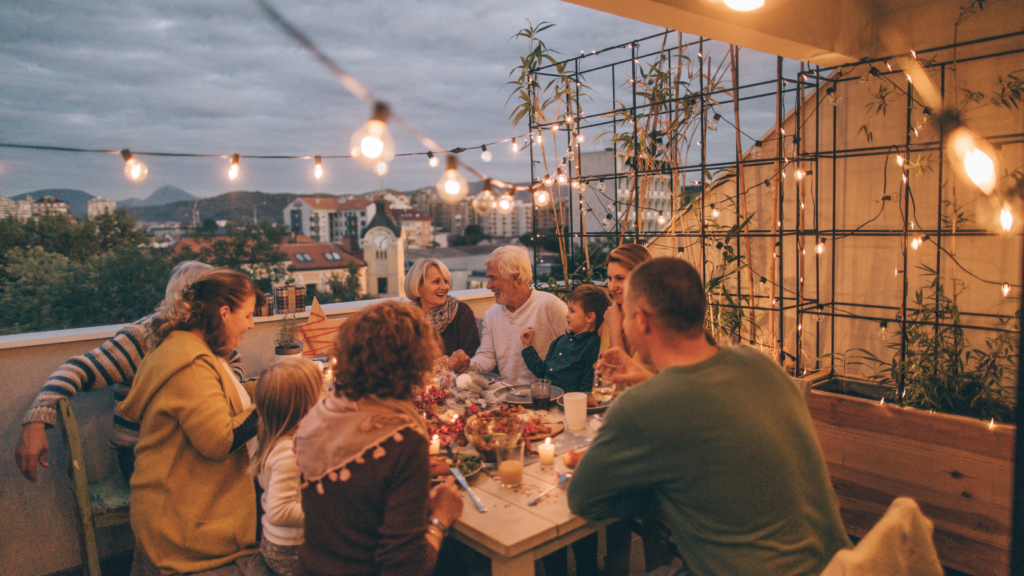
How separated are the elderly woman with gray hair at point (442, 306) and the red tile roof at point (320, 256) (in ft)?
95.8

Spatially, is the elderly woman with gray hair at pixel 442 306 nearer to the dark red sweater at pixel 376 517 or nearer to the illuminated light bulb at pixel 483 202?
the illuminated light bulb at pixel 483 202

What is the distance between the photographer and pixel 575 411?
71.0 inches

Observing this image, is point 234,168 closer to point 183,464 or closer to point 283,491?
point 183,464

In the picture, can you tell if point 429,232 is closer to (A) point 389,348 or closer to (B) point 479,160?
(B) point 479,160

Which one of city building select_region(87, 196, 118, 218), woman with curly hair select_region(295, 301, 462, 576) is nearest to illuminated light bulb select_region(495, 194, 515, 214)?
woman with curly hair select_region(295, 301, 462, 576)

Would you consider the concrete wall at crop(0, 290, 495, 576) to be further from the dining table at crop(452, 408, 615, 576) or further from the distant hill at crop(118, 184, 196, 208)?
the distant hill at crop(118, 184, 196, 208)

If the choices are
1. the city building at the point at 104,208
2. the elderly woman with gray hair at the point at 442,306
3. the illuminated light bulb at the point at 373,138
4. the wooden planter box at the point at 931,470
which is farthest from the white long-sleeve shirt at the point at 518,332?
the city building at the point at 104,208

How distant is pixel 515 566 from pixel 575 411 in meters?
0.66

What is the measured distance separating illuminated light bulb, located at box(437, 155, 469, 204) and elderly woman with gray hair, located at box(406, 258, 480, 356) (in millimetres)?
444

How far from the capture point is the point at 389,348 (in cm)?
117

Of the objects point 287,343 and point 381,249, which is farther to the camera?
point 381,249

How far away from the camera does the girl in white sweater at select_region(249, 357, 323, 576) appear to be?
143 centimetres

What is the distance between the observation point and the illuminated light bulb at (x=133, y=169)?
3.46 metres

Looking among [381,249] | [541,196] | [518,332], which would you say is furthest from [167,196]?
[381,249]
